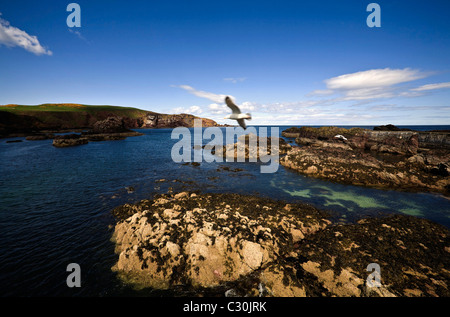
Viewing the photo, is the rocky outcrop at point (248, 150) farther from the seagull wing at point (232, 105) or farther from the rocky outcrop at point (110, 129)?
the rocky outcrop at point (110, 129)

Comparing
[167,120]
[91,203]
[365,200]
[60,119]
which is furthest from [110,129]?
[365,200]

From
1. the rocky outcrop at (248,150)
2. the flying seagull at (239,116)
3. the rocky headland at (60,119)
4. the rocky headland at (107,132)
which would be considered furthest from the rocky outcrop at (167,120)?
the flying seagull at (239,116)

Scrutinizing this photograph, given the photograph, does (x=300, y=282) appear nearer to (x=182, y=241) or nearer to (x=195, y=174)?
(x=182, y=241)

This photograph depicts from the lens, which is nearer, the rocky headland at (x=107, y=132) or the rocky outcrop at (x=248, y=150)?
the rocky outcrop at (x=248, y=150)

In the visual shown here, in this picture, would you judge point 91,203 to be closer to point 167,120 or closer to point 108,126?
point 108,126

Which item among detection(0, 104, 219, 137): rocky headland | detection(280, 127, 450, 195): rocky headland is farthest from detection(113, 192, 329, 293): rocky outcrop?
detection(0, 104, 219, 137): rocky headland

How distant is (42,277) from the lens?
308 inches

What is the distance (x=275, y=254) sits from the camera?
8.30 meters

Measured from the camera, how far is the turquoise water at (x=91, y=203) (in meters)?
7.99

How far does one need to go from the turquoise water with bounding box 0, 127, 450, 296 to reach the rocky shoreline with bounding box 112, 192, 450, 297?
1.28 meters

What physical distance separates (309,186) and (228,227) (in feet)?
44.9

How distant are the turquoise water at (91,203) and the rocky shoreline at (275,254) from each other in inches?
50.4

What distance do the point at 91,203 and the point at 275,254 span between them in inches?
627

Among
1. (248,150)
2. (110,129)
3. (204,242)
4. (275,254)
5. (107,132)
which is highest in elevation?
(110,129)
